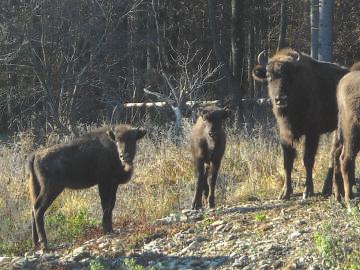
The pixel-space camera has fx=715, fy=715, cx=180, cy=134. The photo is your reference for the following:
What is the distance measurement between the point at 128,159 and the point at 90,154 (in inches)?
23.9

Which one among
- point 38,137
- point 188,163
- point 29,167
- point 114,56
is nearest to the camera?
point 29,167

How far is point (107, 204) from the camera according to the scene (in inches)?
390

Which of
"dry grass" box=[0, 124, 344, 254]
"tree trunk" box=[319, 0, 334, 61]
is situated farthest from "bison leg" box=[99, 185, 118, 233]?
"tree trunk" box=[319, 0, 334, 61]

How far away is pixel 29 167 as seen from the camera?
980 centimetres

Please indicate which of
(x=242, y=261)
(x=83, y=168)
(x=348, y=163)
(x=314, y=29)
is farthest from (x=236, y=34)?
(x=242, y=261)

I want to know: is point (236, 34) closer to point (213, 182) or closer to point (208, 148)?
point (208, 148)

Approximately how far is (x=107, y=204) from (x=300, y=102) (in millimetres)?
3044

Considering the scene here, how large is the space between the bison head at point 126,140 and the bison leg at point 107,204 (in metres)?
0.41

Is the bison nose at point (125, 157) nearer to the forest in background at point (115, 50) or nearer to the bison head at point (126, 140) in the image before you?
the bison head at point (126, 140)

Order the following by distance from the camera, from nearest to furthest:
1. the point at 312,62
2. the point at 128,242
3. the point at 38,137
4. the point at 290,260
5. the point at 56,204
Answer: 1. the point at 290,260
2. the point at 128,242
3. the point at 312,62
4. the point at 56,204
5. the point at 38,137

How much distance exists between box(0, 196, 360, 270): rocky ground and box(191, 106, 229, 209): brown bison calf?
15.5 inches

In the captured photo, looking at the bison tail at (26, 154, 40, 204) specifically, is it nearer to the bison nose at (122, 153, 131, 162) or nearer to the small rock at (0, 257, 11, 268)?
the small rock at (0, 257, 11, 268)

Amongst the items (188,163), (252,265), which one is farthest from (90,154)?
(188,163)

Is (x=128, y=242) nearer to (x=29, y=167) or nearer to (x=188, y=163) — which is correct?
(x=29, y=167)
